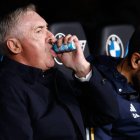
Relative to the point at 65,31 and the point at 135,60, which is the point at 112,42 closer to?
the point at 65,31

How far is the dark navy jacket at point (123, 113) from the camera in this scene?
7.42 ft

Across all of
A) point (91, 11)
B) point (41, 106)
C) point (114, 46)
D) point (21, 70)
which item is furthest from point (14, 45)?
point (91, 11)

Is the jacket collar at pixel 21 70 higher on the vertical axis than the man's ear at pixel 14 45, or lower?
lower

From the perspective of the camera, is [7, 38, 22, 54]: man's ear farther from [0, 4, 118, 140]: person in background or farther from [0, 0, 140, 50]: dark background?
[0, 0, 140, 50]: dark background

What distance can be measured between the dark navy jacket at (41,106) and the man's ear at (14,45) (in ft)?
0.19

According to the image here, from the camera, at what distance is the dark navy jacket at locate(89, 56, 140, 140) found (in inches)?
89.0

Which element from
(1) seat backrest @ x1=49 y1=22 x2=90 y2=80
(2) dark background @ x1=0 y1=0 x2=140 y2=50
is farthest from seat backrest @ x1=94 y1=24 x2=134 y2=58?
(2) dark background @ x1=0 y1=0 x2=140 y2=50

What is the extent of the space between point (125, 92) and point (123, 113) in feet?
0.37

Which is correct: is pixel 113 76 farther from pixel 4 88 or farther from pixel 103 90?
pixel 4 88

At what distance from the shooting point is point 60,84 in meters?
2.21

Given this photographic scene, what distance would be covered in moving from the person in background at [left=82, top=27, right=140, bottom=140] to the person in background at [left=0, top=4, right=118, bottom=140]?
0.11m

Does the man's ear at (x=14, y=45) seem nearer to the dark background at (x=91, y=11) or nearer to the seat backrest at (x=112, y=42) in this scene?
Answer: the seat backrest at (x=112, y=42)

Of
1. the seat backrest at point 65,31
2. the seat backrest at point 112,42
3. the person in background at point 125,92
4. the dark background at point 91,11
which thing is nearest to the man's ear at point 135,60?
the person in background at point 125,92

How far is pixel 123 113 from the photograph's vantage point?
7.41ft
